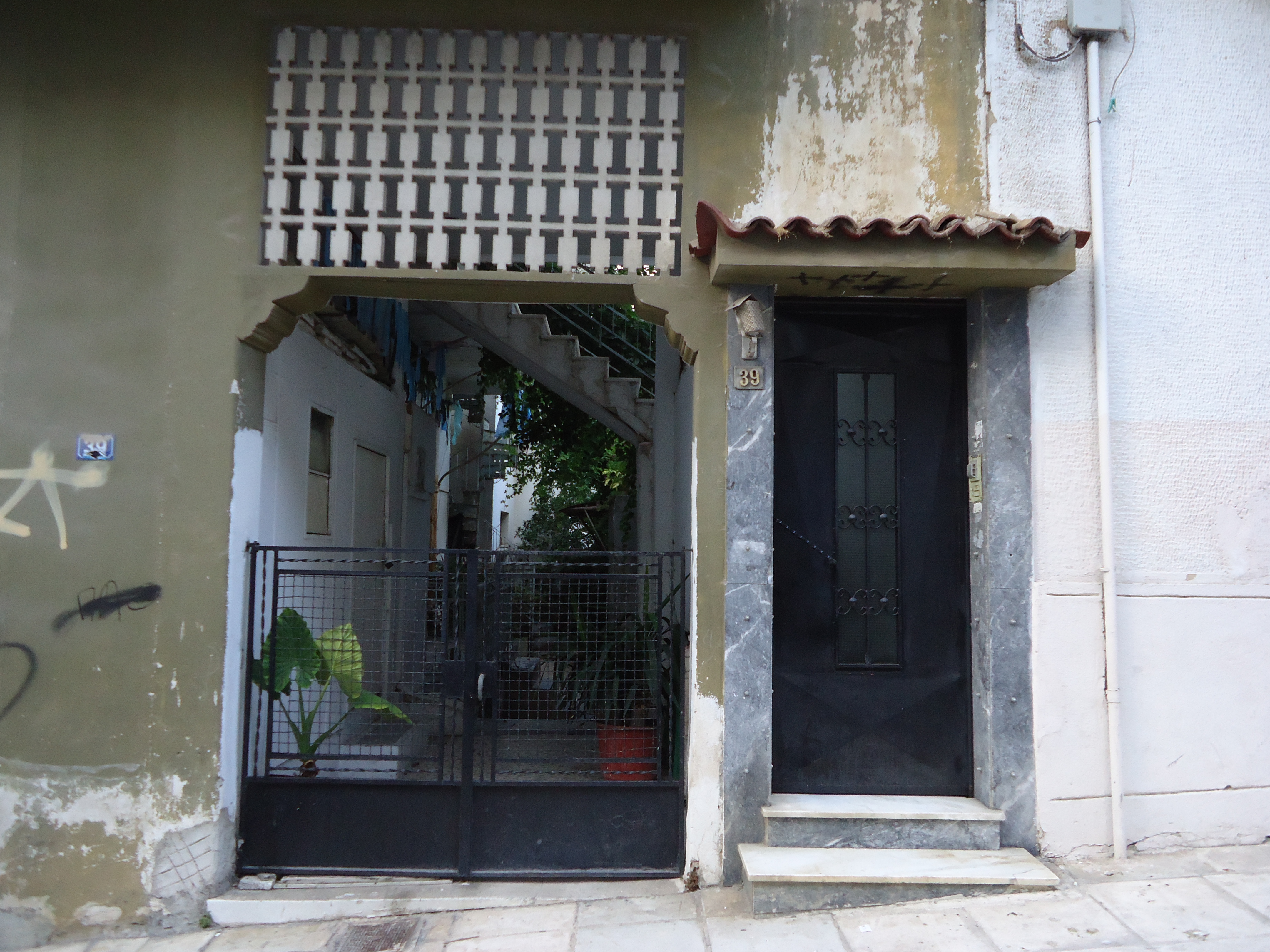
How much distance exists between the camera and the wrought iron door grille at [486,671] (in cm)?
436

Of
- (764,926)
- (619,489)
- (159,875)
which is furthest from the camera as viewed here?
(619,489)

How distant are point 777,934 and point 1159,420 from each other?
10.4ft

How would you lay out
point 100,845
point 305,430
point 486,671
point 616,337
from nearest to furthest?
point 100,845
point 486,671
point 305,430
point 616,337

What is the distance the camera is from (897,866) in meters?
3.89

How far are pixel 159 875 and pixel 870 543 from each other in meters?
3.97

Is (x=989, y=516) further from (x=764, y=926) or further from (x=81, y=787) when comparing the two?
(x=81, y=787)

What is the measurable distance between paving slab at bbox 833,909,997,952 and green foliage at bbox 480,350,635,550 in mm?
6188

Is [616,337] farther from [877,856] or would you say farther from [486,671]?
[877,856]

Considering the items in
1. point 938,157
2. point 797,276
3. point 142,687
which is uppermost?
point 938,157

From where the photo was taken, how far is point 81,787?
4086 mm

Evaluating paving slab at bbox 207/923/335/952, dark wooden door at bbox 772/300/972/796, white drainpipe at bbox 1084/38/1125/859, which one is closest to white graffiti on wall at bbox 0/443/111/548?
paving slab at bbox 207/923/335/952

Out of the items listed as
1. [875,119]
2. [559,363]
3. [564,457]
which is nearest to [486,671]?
[875,119]

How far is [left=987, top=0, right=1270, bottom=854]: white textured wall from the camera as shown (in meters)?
4.16

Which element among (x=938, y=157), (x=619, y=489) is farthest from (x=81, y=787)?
(x=619, y=489)
